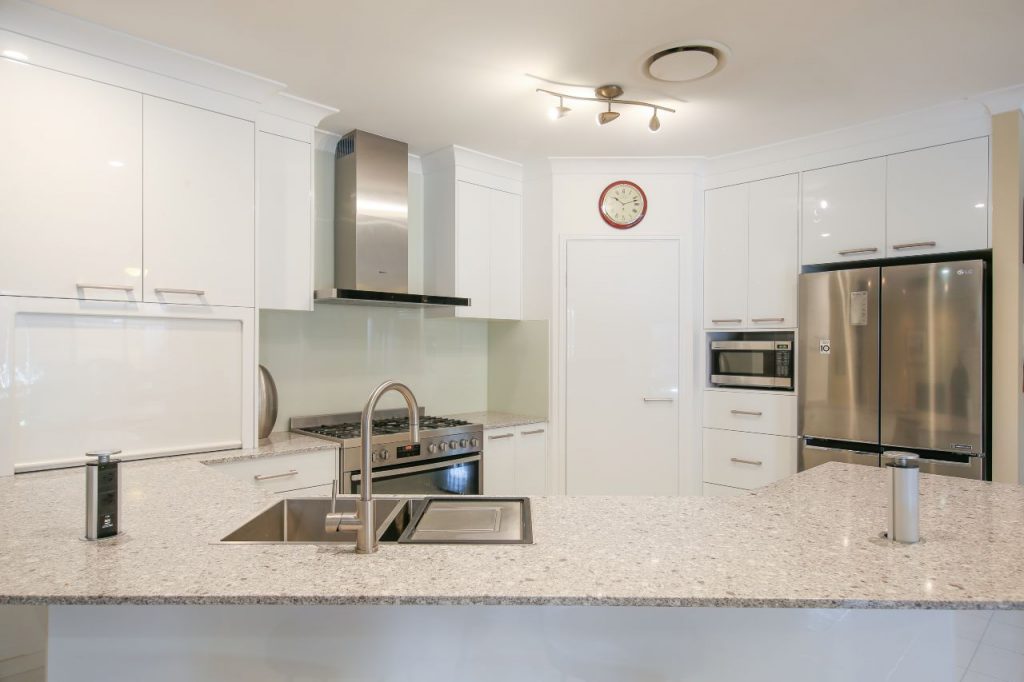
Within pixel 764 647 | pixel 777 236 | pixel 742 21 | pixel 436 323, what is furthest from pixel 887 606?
pixel 436 323

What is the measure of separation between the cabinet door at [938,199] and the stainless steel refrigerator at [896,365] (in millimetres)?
177

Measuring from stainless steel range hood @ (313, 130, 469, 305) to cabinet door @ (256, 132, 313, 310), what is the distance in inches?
9.2

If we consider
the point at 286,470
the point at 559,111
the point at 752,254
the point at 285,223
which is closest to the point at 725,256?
the point at 752,254

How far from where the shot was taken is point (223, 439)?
251cm

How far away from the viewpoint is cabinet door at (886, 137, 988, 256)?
280 centimetres

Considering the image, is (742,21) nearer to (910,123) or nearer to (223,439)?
(910,123)

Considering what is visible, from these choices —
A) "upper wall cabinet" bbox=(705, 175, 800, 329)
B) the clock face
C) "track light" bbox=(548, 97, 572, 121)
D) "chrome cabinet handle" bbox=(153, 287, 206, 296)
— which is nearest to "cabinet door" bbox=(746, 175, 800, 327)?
"upper wall cabinet" bbox=(705, 175, 800, 329)

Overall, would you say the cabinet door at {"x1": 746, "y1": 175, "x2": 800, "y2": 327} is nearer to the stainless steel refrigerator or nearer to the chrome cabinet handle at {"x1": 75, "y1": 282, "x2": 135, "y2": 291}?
the stainless steel refrigerator

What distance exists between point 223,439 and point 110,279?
768mm

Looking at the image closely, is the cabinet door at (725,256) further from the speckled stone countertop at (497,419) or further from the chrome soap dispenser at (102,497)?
the chrome soap dispenser at (102,497)

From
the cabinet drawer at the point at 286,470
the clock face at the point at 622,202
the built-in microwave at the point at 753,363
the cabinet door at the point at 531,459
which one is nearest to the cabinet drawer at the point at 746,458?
the built-in microwave at the point at 753,363

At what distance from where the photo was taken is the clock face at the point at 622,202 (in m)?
3.74

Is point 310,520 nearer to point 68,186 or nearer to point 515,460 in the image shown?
point 68,186

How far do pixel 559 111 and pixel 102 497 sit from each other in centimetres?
236
